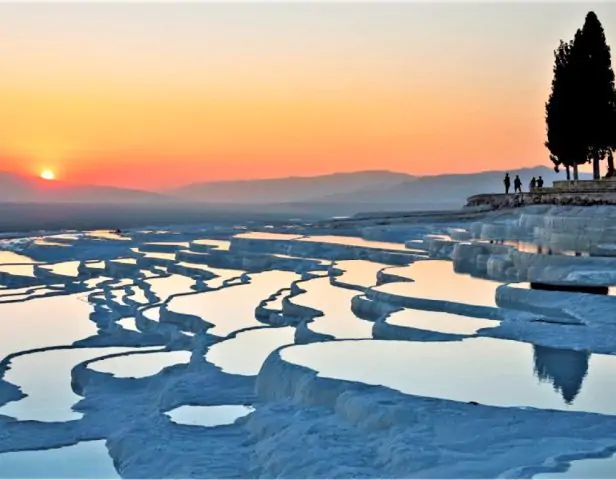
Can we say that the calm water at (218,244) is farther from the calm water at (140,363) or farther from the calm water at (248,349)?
the calm water at (140,363)

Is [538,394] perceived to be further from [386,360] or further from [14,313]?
[14,313]

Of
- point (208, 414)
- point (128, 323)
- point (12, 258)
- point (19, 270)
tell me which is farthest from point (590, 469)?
point (12, 258)

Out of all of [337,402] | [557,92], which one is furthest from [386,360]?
[557,92]

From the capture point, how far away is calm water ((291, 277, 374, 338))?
13.8 meters

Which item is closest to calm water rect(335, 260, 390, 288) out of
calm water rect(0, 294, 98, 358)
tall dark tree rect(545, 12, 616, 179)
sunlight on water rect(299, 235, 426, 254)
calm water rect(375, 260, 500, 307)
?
calm water rect(375, 260, 500, 307)

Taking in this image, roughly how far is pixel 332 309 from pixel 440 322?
318 cm

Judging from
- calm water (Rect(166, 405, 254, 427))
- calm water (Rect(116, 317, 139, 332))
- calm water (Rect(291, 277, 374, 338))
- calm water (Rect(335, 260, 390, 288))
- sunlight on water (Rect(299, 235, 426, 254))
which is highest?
sunlight on water (Rect(299, 235, 426, 254))

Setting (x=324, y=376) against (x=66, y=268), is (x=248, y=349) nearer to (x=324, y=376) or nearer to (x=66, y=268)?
(x=324, y=376)

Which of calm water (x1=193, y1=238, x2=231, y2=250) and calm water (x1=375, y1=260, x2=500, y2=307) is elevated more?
calm water (x1=193, y1=238, x2=231, y2=250)

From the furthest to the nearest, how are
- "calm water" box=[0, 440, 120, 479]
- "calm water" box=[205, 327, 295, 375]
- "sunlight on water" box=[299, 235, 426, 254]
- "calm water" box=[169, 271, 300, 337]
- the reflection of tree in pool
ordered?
"sunlight on water" box=[299, 235, 426, 254] < "calm water" box=[169, 271, 300, 337] < "calm water" box=[205, 327, 295, 375] < the reflection of tree in pool < "calm water" box=[0, 440, 120, 479]

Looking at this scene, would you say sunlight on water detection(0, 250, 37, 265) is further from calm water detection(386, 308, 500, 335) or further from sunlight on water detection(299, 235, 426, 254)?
calm water detection(386, 308, 500, 335)

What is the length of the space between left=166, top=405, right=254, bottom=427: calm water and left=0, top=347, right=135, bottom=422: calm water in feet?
4.54

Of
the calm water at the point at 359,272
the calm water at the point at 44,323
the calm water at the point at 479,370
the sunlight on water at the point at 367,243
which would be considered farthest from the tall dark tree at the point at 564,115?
the calm water at the point at 479,370

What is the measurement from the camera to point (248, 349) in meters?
13.0
